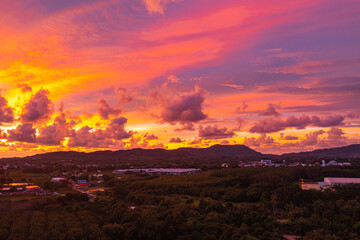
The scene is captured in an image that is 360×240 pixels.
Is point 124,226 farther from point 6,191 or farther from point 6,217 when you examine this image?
point 6,191

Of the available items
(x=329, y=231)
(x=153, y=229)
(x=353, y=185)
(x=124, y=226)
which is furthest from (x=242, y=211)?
(x=353, y=185)

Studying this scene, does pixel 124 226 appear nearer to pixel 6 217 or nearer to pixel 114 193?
pixel 6 217

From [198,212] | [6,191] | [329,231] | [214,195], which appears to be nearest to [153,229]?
[198,212]

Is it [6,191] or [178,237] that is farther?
[6,191]

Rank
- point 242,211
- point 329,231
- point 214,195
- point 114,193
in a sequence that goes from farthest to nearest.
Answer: point 214,195 < point 114,193 < point 242,211 < point 329,231

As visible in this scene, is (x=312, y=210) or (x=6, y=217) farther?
(x=312, y=210)

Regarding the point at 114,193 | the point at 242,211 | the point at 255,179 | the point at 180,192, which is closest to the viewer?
the point at 242,211

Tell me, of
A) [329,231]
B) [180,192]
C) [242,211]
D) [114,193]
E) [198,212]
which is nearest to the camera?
[329,231]

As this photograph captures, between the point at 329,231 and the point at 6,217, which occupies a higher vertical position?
the point at 6,217

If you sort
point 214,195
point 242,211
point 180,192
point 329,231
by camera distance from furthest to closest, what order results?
point 180,192, point 214,195, point 242,211, point 329,231
